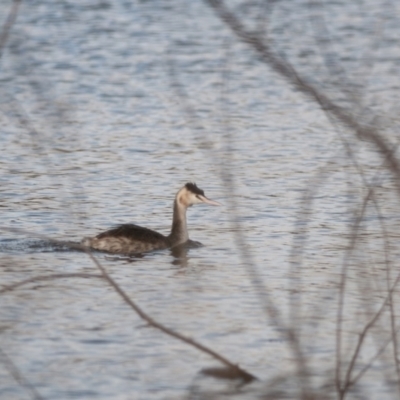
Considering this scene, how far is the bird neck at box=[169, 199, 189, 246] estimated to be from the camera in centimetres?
1126

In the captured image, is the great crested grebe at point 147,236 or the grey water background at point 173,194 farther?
the great crested grebe at point 147,236

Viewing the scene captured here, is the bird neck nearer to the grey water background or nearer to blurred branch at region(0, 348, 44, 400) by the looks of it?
the grey water background

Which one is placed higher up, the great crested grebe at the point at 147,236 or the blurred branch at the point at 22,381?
the blurred branch at the point at 22,381

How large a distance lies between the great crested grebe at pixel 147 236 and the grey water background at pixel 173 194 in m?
0.13

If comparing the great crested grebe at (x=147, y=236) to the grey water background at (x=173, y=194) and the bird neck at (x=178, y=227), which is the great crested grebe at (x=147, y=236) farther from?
the grey water background at (x=173, y=194)

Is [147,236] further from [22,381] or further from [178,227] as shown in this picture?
[22,381]

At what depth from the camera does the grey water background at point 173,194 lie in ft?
23.1

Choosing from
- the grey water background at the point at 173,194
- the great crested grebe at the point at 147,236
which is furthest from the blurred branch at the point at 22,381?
the great crested grebe at the point at 147,236

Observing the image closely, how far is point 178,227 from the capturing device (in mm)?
11500

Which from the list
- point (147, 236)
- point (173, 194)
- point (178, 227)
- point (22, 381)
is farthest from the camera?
point (173, 194)

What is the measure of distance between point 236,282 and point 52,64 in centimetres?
1103

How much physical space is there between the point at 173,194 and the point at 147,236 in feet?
6.55

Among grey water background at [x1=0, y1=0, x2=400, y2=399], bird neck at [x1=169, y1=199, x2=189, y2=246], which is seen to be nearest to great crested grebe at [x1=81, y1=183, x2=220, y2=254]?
bird neck at [x1=169, y1=199, x2=189, y2=246]

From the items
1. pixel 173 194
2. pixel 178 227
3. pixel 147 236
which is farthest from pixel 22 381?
pixel 173 194
